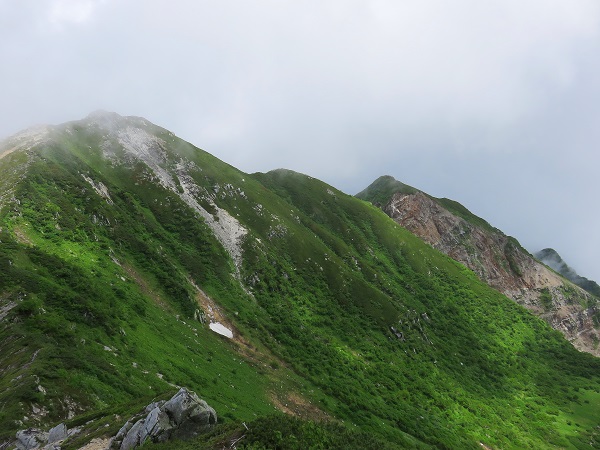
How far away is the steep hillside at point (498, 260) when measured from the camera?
148750 millimetres

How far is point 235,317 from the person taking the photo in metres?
65.5

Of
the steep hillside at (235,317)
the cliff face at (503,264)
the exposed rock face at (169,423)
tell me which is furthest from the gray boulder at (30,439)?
the cliff face at (503,264)

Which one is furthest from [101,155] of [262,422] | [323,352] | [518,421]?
[518,421]

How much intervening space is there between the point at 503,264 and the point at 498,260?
2.42 m

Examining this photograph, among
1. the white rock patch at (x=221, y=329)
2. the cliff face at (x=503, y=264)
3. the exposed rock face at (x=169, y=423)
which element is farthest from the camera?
the cliff face at (x=503, y=264)

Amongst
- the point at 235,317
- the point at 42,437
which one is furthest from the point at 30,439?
the point at 235,317

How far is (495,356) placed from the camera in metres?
96.3

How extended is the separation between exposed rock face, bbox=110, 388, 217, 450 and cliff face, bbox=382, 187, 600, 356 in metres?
148

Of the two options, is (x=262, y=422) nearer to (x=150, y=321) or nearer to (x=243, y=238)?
(x=150, y=321)

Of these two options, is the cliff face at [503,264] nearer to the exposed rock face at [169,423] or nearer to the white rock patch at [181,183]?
the white rock patch at [181,183]

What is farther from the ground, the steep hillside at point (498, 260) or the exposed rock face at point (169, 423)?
the steep hillside at point (498, 260)

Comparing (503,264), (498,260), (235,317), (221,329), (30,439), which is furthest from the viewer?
(498,260)

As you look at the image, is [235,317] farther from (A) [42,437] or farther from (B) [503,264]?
(B) [503,264]

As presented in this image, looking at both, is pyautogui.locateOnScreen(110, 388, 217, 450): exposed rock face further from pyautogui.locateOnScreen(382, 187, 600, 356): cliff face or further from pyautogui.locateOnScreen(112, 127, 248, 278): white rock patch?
pyautogui.locateOnScreen(382, 187, 600, 356): cliff face
